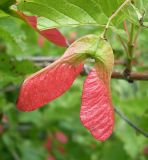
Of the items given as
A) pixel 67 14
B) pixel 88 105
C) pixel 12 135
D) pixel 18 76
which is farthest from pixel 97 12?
pixel 12 135

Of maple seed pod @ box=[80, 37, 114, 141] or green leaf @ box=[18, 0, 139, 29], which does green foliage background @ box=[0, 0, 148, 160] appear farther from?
maple seed pod @ box=[80, 37, 114, 141]

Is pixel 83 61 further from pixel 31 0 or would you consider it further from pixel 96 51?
pixel 31 0

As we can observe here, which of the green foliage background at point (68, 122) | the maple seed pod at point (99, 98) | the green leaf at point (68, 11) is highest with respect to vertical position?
the green leaf at point (68, 11)

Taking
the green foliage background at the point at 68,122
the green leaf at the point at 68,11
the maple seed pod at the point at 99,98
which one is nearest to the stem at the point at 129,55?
the green leaf at the point at 68,11

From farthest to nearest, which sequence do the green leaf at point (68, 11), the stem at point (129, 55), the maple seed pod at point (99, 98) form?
the stem at point (129, 55), the green leaf at point (68, 11), the maple seed pod at point (99, 98)

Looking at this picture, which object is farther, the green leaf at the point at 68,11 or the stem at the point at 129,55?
the stem at the point at 129,55

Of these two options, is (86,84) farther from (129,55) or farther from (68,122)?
(68,122)

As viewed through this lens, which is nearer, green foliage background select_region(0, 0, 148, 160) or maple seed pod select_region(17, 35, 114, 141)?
maple seed pod select_region(17, 35, 114, 141)

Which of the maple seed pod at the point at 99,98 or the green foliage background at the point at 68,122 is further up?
the maple seed pod at the point at 99,98

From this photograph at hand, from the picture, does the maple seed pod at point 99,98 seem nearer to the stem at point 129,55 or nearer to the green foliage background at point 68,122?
the stem at point 129,55

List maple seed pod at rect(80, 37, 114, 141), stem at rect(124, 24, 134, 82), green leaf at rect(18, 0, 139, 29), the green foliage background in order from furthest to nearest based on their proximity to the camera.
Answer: the green foliage background, stem at rect(124, 24, 134, 82), green leaf at rect(18, 0, 139, 29), maple seed pod at rect(80, 37, 114, 141)

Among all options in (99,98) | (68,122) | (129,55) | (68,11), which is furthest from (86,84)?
(68,122)

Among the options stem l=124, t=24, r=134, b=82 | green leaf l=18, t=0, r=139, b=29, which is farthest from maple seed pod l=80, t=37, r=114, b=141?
stem l=124, t=24, r=134, b=82
